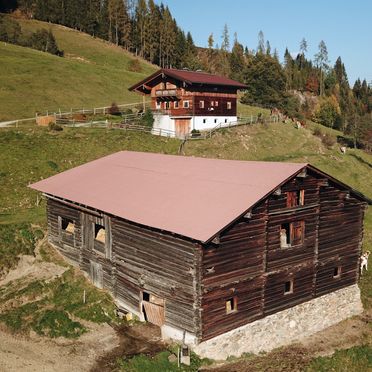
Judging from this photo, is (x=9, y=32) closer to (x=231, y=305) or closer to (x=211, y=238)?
(x=231, y=305)

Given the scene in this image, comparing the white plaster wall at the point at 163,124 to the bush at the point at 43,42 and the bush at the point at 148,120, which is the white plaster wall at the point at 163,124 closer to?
the bush at the point at 148,120

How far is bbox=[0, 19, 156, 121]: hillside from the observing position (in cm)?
7175

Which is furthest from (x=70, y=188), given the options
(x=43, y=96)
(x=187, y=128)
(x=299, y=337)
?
(x=43, y=96)

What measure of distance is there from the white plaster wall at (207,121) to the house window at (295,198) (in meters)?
36.2

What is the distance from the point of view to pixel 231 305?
21.5 meters

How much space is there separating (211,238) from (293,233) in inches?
282

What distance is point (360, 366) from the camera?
20312mm

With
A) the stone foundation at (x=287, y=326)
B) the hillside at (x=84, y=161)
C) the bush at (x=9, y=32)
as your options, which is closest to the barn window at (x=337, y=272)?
the stone foundation at (x=287, y=326)

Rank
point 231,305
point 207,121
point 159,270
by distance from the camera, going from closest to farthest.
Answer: point 231,305, point 159,270, point 207,121

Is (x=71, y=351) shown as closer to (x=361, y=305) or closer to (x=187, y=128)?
(x=361, y=305)

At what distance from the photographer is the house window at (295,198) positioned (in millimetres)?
22859

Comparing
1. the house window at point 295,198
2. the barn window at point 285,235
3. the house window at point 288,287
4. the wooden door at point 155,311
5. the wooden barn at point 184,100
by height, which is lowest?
the wooden door at point 155,311

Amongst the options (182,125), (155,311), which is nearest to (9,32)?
(182,125)

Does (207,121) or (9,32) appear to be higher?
(9,32)
